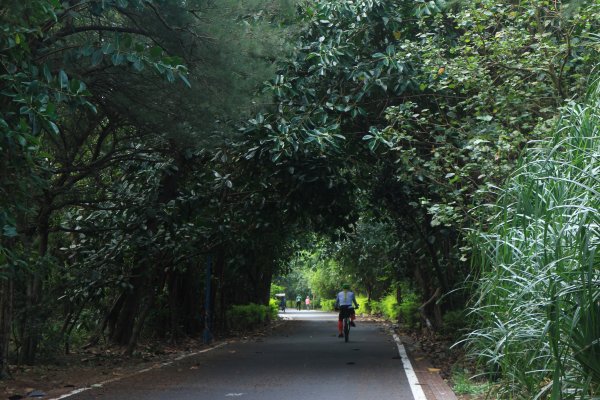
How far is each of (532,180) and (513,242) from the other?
2.66 feet

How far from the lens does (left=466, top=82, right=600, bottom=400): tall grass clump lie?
209 inches

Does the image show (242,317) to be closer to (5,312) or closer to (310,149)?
(310,149)

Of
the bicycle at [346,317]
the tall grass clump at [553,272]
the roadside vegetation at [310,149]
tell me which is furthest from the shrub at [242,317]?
the tall grass clump at [553,272]

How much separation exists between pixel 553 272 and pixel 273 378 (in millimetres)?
7379

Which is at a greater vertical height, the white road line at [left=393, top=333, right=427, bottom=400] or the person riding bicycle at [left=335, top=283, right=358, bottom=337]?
the person riding bicycle at [left=335, top=283, right=358, bottom=337]

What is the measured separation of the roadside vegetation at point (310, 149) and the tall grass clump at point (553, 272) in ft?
0.08

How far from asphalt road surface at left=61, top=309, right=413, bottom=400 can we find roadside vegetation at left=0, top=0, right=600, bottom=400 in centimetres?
182

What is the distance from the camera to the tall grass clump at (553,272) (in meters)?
5.31

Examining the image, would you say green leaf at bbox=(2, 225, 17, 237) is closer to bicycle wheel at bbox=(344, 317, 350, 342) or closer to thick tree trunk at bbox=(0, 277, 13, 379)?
thick tree trunk at bbox=(0, 277, 13, 379)

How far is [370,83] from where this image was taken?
1302 cm

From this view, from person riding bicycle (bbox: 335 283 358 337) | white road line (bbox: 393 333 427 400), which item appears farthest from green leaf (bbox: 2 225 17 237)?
person riding bicycle (bbox: 335 283 358 337)

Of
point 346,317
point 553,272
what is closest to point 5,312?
point 553,272

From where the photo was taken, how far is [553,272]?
5.59 m

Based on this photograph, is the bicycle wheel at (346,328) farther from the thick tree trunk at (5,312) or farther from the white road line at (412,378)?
the thick tree trunk at (5,312)
